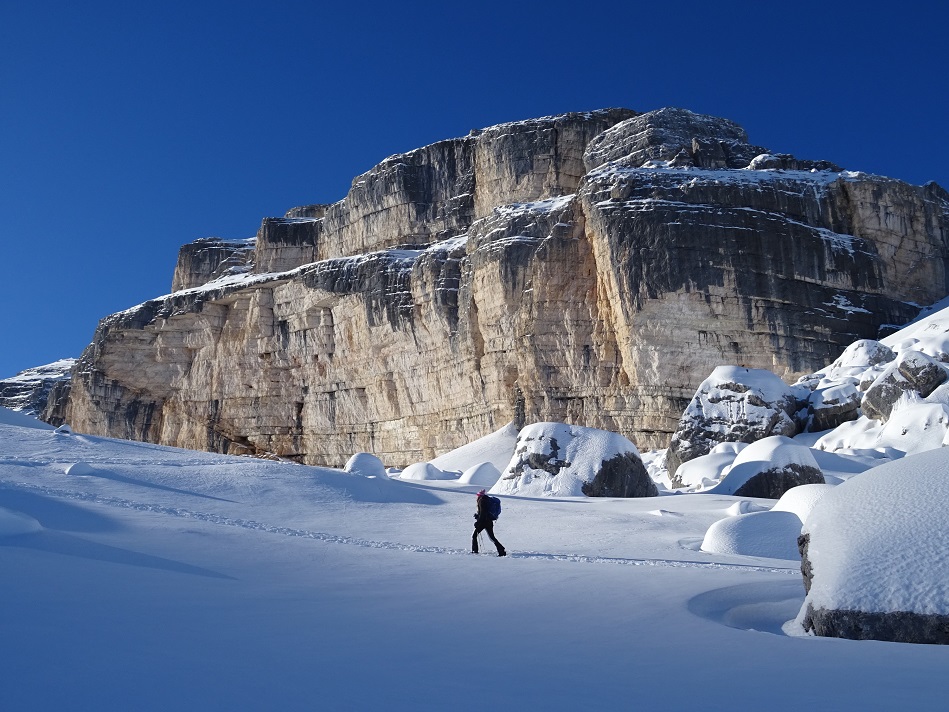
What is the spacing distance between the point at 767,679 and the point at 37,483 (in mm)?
12306

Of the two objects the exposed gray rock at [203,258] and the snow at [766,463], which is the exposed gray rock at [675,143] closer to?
the snow at [766,463]

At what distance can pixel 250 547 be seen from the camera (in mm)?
9219

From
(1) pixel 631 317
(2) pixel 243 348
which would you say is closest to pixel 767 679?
(1) pixel 631 317

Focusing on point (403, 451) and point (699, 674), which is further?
point (403, 451)

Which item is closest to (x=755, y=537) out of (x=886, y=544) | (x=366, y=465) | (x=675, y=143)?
(x=886, y=544)

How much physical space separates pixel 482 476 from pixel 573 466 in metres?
4.64

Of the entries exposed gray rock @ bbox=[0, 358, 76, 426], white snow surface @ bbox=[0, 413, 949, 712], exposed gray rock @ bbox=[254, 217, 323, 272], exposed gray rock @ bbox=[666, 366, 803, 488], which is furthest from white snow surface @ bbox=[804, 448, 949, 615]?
exposed gray rock @ bbox=[0, 358, 76, 426]

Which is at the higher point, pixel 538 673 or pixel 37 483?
pixel 37 483

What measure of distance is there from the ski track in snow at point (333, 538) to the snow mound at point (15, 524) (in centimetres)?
299

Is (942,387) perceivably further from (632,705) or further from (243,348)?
(243,348)

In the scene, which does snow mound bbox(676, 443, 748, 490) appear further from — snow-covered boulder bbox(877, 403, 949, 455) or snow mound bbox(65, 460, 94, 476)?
snow mound bbox(65, 460, 94, 476)

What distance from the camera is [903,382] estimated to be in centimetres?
2623

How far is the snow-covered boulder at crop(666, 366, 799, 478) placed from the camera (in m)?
27.0

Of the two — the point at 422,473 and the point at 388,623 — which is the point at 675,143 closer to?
the point at 422,473
